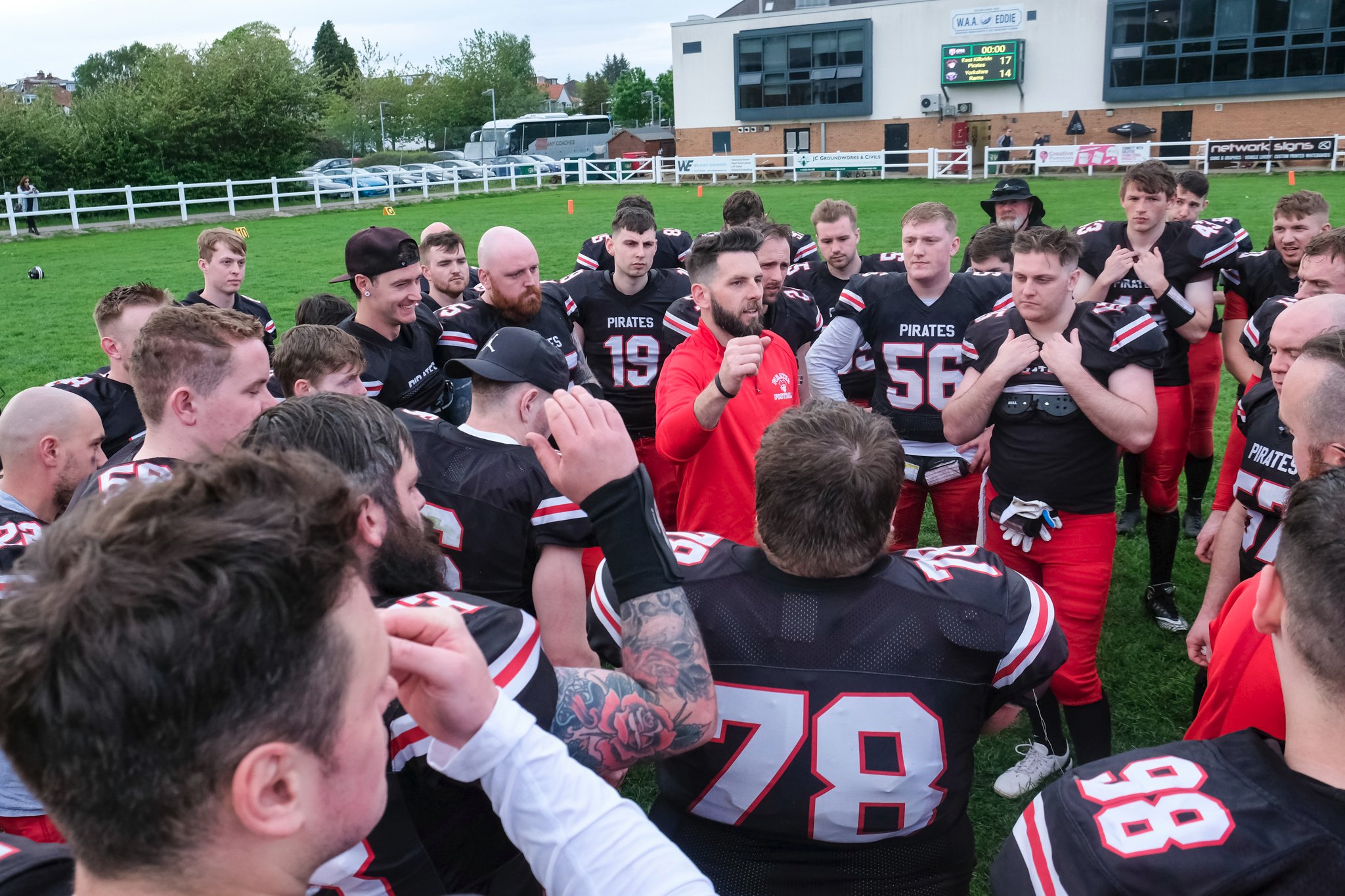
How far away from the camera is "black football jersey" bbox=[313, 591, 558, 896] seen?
6.00 feet

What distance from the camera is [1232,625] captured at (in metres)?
2.60

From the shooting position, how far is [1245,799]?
1.59 meters

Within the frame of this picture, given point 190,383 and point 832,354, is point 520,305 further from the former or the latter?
point 190,383

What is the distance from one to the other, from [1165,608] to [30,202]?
31582 mm

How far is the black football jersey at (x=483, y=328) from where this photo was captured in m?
5.82

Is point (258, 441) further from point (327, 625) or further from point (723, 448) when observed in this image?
point (723, 448)

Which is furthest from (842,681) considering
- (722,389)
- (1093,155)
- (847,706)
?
(1093,155)

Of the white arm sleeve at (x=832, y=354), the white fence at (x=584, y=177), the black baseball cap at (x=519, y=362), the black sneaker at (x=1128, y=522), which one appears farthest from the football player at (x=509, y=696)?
the white fence at (x=584, y=177)

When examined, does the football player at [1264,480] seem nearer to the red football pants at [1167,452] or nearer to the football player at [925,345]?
the football player at [925,345]

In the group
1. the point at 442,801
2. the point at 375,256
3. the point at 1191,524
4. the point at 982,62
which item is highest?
the point at 982,62

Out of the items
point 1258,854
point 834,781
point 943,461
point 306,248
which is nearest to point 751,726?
point 834,781

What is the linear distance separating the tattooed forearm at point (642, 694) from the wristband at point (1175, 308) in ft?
17.9

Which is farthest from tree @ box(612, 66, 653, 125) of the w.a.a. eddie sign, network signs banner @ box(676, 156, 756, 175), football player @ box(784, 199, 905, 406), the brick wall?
football player @ box(784, 199, 905, 406)

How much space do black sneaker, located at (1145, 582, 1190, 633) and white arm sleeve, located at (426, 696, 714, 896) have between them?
5.09m
